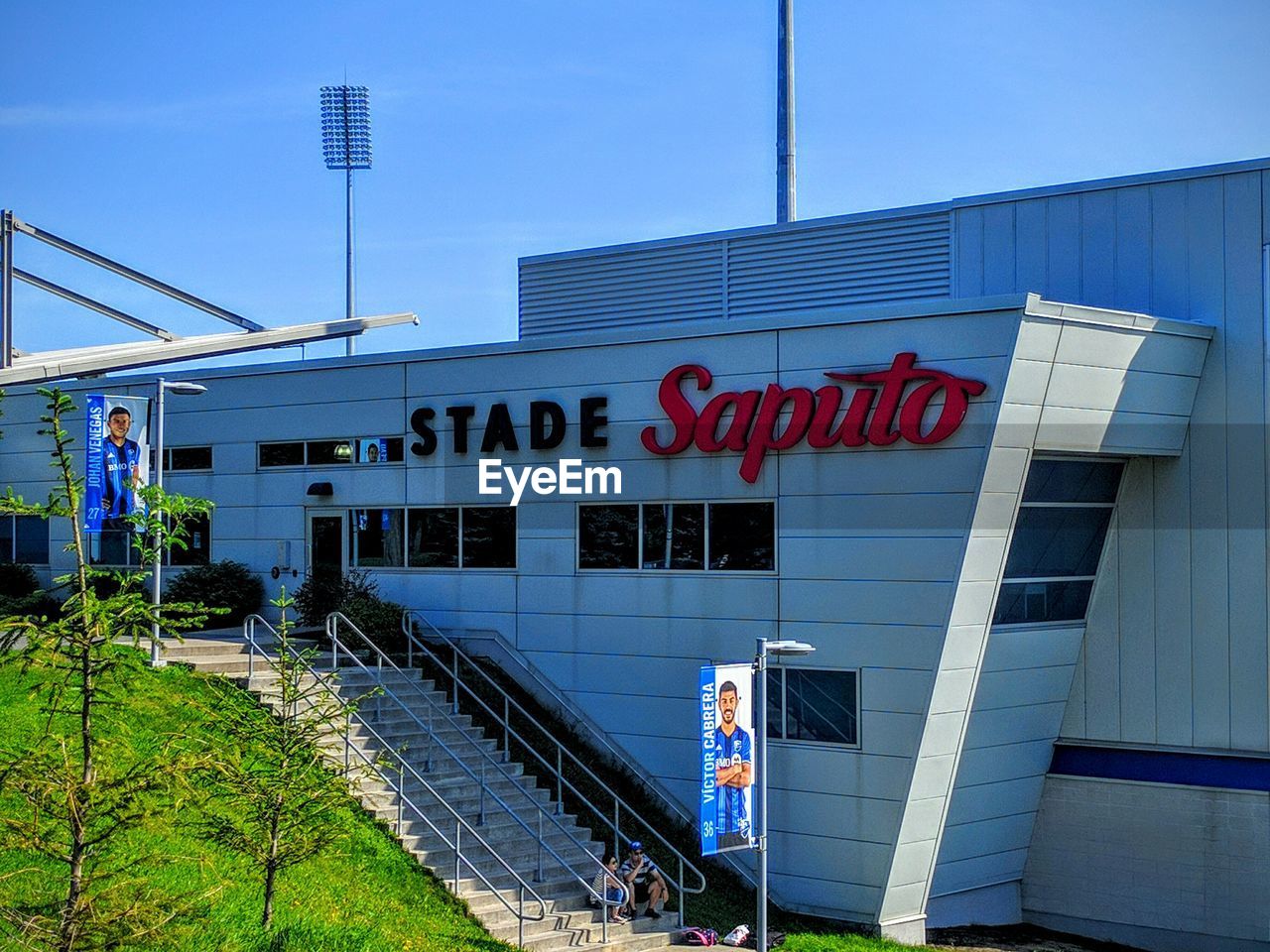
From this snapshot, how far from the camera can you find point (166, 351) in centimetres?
3375

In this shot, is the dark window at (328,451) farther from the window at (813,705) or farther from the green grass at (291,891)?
the window at (813,705)

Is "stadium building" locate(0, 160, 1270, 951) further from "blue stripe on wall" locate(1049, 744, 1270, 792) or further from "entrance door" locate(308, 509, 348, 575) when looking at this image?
"entrance door" locate(308, 509, 348, 575)

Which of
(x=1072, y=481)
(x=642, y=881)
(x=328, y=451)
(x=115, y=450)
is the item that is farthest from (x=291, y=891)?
(x=1072, y=481)

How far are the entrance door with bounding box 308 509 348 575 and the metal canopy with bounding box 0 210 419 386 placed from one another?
585cm

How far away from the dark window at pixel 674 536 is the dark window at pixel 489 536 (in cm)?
289

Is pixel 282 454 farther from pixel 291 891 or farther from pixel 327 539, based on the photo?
pixel 291 891

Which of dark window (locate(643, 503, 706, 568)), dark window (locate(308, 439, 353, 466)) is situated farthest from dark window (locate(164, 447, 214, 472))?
dark window (locate(643, 503, 706, 568))

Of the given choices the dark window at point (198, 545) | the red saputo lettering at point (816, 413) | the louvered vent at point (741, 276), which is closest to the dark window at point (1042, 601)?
the red saputo lettering at point (816, 413)

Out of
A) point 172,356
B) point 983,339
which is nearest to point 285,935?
point 983,339

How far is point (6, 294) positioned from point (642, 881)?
20140 mm

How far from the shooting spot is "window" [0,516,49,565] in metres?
34.5

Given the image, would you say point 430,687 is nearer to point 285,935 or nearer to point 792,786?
point 792,786

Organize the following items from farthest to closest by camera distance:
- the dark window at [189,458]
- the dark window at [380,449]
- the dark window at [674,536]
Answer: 1. the dark window at [189,458]
2. the dark window at [380,449]
3. the dark window at [674,536]

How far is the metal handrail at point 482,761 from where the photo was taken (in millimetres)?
21781
